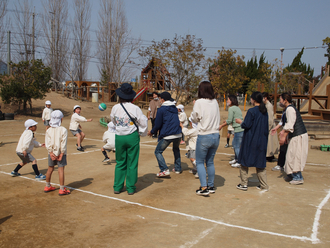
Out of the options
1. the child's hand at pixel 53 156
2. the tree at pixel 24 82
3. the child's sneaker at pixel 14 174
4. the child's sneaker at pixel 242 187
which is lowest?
the child's sneaker at pixel 14 174

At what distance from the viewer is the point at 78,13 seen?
40375 millimetres

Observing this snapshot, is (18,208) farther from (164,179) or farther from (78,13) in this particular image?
(78,13)

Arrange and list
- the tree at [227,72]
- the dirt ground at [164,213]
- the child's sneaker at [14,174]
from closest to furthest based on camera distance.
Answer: the dirt ground at [164,213], the child's sneaker at [14,174], the tree at [227,72]

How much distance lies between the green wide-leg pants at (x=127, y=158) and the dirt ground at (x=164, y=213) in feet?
0.85

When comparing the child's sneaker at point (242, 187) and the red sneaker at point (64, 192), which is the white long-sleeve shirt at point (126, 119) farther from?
the child's sneaker at point (242, 187)

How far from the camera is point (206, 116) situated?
17.5 ft

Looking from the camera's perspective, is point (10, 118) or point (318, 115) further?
point (10, 118)

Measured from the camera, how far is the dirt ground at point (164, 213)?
3.77 metres

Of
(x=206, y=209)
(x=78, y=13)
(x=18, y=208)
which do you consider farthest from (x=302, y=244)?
(x=78, y=13)

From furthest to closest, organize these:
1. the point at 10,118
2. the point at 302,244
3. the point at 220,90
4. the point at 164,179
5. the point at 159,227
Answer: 1. the point at 220,90
2. the point at 10,118
3. the point at 164,179
4. the point at 159,227
5. the point at 302,244

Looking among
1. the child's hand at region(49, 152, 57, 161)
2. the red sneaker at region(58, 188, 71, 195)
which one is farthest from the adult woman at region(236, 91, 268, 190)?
the child's hand at region(49, 152, 57, 161)

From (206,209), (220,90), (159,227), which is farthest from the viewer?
(220,90)

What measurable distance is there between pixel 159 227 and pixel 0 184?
4.12 metres

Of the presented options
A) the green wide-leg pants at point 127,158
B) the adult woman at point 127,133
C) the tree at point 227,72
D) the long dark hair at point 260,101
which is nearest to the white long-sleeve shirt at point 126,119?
the adult woman at point 127,133
